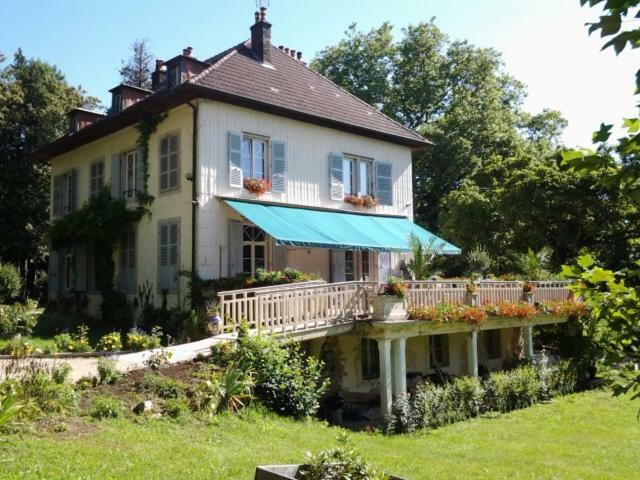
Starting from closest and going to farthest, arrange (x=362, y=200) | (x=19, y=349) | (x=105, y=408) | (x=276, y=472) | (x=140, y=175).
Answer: (x=276, y=472), (x=105, y=408), (x=19, y=349), (x=140, y=175), (x=362, y=200)

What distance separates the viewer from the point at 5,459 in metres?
6.43

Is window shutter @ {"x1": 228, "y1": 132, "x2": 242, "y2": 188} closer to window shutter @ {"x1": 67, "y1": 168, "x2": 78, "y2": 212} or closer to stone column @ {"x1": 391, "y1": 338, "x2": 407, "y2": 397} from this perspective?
stone column @ {"x1": 391, "y1": 338, "x2": 407, "y2": 397}

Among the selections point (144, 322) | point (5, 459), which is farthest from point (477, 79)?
point (5, 459)

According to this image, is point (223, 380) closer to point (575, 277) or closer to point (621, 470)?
point (621, 470)

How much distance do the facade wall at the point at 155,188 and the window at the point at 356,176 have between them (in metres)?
5.89

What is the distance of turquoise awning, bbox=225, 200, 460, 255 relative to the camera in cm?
1585

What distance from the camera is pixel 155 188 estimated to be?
60.0 feet

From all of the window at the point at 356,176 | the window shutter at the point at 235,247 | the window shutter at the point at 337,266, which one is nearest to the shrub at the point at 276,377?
the window shutter at the point at 235,247

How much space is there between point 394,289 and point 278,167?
6.25 meters

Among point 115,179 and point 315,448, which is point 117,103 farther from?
point 315,448

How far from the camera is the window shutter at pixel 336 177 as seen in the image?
783 inches

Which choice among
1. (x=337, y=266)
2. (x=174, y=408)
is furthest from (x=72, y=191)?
(x=174, y=408)

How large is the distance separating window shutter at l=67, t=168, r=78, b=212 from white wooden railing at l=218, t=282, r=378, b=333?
11694mm

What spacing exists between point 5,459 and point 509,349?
18.7 meters
